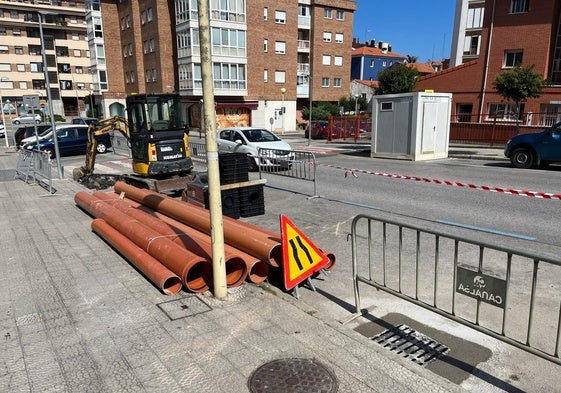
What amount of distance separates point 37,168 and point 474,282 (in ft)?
44.9

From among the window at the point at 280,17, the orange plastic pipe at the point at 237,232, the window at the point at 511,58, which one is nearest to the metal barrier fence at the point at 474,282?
the orange plastic pipe at the point at 237,232

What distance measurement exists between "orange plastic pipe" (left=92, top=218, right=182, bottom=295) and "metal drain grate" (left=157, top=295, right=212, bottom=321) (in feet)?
0.83

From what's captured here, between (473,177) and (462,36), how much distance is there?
32.1m

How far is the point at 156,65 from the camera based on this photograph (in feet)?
152

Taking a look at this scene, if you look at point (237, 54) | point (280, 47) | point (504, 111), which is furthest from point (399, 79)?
point (280, 47)

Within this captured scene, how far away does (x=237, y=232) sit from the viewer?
5.82m

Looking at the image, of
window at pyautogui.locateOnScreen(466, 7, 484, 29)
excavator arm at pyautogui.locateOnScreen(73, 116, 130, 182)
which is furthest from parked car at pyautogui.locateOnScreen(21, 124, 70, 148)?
window at pyautogui.locateOnScreen(466, 7, 484, 29)

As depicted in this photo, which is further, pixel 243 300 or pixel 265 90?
pixel 265 90

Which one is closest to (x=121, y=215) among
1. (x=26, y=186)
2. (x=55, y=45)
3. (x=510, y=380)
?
(x=510, y=380)

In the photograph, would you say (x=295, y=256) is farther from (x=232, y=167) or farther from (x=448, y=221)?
(x=448, y=221)

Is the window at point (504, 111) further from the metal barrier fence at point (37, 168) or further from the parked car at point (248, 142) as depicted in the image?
the metal barrier fence at point (37, 168)

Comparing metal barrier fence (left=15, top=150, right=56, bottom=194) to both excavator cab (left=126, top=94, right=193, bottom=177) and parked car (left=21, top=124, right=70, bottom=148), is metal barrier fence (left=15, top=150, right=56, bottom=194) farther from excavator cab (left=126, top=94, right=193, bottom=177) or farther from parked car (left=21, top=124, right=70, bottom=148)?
parked car (left=21, top=124, right=70, bottom=148)

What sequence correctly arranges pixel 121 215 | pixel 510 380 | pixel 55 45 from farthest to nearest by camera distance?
pixel 55 45, pixel 121 215, pixel 510 380

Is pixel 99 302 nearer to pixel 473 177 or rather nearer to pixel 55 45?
Answer: pixel 473 177
